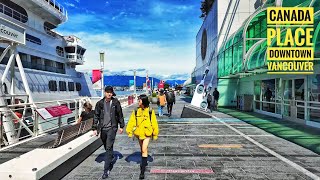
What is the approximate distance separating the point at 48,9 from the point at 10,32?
19.2 metres

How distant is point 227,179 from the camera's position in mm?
5547

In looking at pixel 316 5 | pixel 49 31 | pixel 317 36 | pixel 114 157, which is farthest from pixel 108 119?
pixel 49 31

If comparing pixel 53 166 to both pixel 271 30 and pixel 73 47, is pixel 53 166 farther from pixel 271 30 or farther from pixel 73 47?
pixel 73 47

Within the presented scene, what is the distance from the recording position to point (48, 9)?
26.8 meters

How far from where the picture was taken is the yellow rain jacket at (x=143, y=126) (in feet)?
18.7

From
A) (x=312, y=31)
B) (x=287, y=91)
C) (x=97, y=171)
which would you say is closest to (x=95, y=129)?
(x=97, y=171)

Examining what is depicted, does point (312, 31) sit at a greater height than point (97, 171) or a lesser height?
greater

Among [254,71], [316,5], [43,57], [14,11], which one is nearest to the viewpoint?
[316,5]

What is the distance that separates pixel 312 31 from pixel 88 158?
10.6 meters

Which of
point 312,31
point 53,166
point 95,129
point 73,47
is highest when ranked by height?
point 73,47

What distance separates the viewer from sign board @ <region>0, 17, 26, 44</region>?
8.85m

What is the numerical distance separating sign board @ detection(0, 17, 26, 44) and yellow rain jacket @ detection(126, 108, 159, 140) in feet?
18.4

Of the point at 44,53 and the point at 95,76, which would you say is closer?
the point at 95,76

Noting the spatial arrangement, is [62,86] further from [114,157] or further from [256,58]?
[114,157]
